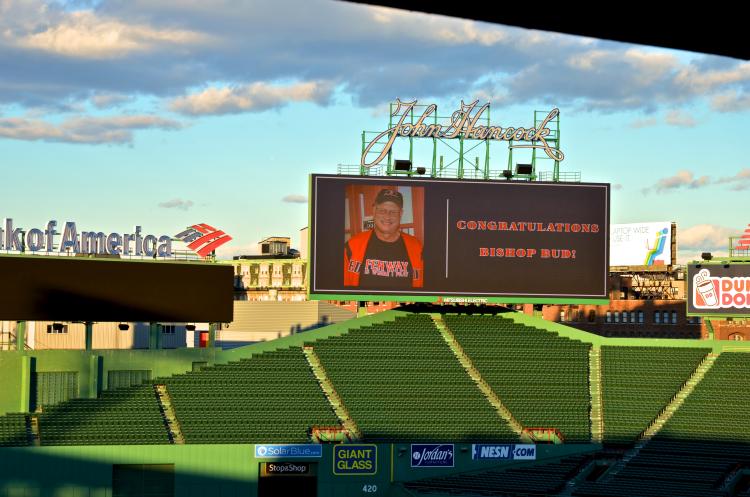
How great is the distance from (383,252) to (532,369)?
998cm

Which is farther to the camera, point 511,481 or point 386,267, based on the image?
point 386,267

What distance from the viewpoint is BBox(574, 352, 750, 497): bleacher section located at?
150ft

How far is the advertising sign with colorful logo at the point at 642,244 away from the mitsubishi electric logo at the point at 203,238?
209 feet

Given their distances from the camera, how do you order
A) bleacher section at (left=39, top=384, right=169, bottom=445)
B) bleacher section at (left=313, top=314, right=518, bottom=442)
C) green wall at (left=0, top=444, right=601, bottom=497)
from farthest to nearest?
bleacher section at (left=313, top=314, right=518, bottom=442), bleacher section at (left=39, top=384, right=169, bottom=445), green wall at (left=0, top=444, right=601, bottom=497)

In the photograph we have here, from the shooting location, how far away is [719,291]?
59875 mm

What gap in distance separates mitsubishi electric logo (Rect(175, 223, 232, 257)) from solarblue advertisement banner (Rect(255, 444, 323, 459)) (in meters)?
12.8

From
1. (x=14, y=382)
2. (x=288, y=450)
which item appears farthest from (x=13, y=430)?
(x=288, y=450)

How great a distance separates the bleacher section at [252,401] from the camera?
4850cm

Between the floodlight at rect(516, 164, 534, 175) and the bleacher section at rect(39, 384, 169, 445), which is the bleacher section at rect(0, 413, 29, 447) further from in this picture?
the floodlight at rect(516, 164, 534, 175)

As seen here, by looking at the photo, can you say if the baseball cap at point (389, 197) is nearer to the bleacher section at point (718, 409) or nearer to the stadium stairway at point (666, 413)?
the stadium stairway at point (666, 413)

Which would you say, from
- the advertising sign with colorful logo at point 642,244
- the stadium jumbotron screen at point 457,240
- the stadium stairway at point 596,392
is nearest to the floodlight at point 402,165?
the stadium jumbotron screen at point 457,240

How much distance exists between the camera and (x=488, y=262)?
5741 centimetres

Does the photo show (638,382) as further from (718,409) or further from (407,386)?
(407,386)

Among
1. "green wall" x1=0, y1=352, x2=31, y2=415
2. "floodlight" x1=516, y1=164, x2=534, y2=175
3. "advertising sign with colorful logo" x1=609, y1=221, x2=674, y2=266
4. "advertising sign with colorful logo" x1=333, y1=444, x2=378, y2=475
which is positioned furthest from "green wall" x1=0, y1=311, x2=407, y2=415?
"advertising sign with colorful logo" x1=609, y1=221, x2=674, y2=266
